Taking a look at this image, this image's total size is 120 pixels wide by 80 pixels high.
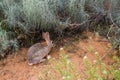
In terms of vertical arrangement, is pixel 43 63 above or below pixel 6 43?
below

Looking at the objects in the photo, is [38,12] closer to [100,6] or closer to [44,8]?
[44,8]

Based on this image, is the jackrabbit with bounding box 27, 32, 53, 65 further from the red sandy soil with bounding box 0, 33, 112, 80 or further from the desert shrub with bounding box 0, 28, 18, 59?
the desert shrub with bounding box 0, 28, 18, 59

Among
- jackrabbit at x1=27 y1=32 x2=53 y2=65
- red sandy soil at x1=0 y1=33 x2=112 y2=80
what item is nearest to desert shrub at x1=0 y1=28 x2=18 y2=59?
red sandy soil at x1=0 y1=33 x2=112 y2=80

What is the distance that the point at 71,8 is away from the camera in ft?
11.5

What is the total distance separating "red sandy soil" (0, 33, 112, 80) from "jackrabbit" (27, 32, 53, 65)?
6 cm

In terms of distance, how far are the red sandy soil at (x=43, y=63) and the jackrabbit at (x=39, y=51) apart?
0.19ft

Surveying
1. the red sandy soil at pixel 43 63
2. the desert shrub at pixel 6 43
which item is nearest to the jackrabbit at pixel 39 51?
the red sandy soil at pixel 43 63

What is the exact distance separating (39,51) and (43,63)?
0.48 ft

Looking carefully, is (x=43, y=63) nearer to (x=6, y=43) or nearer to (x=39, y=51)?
(x=39, y=51)

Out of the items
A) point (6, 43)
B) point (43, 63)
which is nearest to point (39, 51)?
point (43, 63)

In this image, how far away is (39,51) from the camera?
10.9 ft

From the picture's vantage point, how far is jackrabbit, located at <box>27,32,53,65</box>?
3286mm

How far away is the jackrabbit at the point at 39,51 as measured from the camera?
3286 mm

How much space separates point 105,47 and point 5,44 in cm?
106
